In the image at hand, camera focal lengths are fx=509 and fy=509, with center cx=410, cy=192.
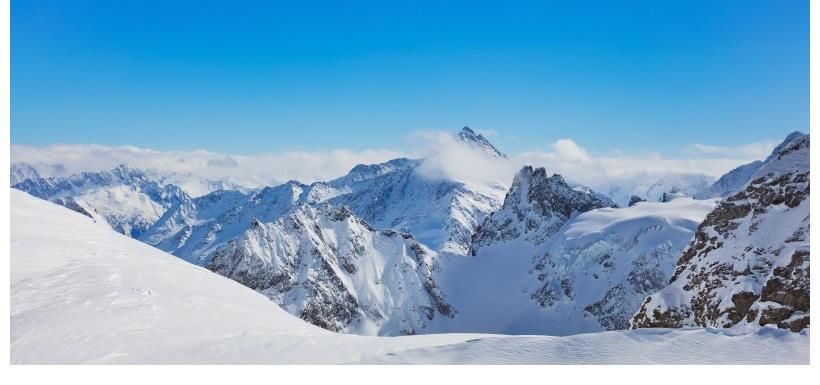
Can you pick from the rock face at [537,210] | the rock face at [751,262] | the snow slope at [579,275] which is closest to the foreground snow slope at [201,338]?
the rock face at [751,262]

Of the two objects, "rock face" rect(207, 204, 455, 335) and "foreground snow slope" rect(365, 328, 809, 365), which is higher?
"foreground snow slope" rect(365, 328, 809, 365)

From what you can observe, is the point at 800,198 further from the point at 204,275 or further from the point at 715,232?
the point at 204,275

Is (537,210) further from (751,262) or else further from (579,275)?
(751,262)

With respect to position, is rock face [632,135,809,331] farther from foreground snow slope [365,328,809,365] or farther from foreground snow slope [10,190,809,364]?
foreground snow slope [10,190,809,364]

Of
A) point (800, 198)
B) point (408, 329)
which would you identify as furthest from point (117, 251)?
point (408, 329)

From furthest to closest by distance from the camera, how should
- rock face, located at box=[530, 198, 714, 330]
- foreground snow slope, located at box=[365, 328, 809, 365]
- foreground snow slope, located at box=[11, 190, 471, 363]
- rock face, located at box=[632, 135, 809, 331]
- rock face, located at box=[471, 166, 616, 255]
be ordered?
rock face, located at box=[471, 166, 616, 255], rock face, located at box=[530, 198, 714, 330], rock face, located at box=[632, 135, 809, 331], foreground snow slope, located at box=[11, 190, 471, 363], foreground snow slope, located at box=[365, 328, 809, 365]

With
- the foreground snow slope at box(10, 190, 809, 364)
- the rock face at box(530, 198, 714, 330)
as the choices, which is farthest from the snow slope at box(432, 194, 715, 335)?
the foreground snow slope at box(10, 190, 809, 364)

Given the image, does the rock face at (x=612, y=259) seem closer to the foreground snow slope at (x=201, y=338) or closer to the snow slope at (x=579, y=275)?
the snow slope at (x=579, y=275)
